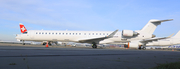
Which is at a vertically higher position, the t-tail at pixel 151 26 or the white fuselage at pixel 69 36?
the t-tail at pixel 151 26

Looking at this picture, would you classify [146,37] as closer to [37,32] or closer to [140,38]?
[140,38]

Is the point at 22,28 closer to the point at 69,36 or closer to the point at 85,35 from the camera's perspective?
the point at 69,36

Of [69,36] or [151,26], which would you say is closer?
[69,36]

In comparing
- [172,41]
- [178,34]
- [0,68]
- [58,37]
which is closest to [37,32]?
[58,37]

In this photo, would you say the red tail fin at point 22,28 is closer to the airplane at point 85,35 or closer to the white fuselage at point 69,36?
the airplane at point 85,35

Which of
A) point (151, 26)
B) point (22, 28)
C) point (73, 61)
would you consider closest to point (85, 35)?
point (151, 26)

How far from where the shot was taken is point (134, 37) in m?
28.1

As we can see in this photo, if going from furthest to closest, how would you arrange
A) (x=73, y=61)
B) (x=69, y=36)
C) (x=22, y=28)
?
(x=22, y=28), (x=69, y=36), (x=73, y=61)

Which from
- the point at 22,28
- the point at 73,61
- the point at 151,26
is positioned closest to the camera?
the point at 73,61

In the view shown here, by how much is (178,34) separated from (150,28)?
44.7 feet

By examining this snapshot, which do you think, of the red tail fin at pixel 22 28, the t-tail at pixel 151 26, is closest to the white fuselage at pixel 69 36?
the t-tail at pixel 151 26

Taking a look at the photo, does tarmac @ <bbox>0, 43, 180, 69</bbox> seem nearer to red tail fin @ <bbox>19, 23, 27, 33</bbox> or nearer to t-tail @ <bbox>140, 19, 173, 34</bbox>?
t-tail @ <bbox>140, 19, 173, 34</bbox>

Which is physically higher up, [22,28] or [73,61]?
[22,28]

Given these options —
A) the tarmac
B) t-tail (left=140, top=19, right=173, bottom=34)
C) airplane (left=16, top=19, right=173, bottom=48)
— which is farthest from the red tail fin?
t-tail (left=140, top=19, right=173, bottom=34)
